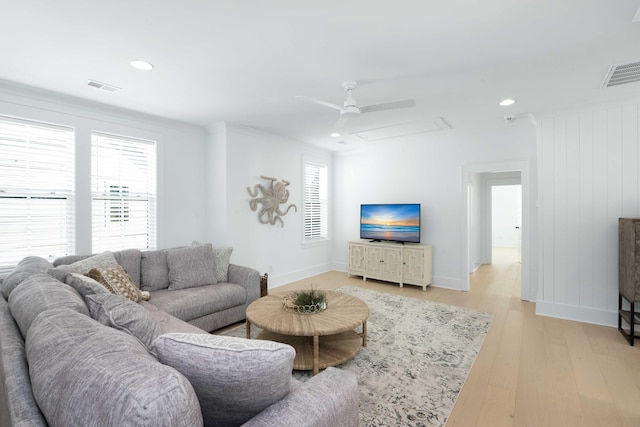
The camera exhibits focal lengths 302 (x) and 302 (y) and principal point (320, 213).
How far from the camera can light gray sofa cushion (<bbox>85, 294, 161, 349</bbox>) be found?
4.48 ft

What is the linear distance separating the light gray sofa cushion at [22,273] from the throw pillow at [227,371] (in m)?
1.84

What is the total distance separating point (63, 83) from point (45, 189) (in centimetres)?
114

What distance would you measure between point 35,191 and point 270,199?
2.82 m

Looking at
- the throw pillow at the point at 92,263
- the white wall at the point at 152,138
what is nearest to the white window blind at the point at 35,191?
the white wall at the point at 152,138

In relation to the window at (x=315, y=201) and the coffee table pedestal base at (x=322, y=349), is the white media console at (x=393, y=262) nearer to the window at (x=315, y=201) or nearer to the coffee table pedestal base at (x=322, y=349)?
the window at (x=315, y=201)

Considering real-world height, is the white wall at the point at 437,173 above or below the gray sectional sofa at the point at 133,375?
above

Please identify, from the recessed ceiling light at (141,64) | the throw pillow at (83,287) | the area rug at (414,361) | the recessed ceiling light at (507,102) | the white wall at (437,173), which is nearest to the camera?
the throw pillow at (83,287)

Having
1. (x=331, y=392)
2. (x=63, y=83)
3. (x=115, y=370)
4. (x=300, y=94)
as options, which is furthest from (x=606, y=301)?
(x=63, y=83)

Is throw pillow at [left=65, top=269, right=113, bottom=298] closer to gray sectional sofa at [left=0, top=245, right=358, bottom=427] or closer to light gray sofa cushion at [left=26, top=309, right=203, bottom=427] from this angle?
gray sectional sofa at [left=0, top=245, right=358, bottom=427]

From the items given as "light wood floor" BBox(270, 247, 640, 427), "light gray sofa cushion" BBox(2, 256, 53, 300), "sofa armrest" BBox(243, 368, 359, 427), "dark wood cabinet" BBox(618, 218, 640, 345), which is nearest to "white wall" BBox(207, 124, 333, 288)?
"light gray sofa cushion" BBox(2, 256, 53, 300)

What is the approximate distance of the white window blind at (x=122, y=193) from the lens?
3648mm

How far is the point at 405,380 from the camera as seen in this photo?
241 centimetres

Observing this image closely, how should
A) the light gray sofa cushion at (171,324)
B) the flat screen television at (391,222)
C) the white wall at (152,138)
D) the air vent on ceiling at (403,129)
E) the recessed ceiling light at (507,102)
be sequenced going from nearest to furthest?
1. the light gray sofa cushion at (171,324)
2. the white wall at (152,138)
3. the recessed ceiling light at (507,102)
4. the air vent on ceiling at (403,129)
5. the flat screen television at (391,222)

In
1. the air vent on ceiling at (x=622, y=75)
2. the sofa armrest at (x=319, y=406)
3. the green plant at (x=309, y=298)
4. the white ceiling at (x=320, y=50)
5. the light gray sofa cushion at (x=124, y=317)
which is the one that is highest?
the white ceiling at (x=320, y=50)
